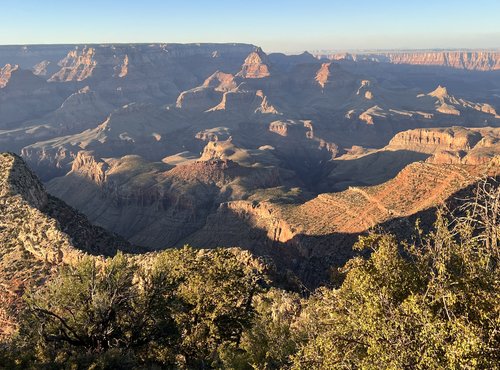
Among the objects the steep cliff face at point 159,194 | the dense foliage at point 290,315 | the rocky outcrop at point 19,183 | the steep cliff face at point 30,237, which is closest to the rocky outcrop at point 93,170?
the steep cliff face at point 159,194

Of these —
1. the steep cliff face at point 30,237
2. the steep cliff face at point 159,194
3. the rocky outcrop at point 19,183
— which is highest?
the rocky outcrop at point 19,183

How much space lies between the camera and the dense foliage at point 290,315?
1405cm

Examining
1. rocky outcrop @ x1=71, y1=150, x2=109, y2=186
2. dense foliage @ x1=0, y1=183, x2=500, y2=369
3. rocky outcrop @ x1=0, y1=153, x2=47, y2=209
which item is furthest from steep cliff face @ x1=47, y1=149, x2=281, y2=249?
dense foliage @ x1=0, y1=183, x2=500, y2=369

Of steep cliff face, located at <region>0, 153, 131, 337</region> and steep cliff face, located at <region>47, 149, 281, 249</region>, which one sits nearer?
steep cliff face, located at <region>0, 153, 131, 337</region>

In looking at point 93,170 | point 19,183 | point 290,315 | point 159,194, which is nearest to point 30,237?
point 19,183

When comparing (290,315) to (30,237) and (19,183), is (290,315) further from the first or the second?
(19,183)

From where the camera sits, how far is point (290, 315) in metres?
33.3

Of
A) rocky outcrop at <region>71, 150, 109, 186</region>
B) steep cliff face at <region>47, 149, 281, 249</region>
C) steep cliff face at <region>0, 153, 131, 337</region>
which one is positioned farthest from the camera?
rocky outcrop at <region>71, 150, 109, 186</region>

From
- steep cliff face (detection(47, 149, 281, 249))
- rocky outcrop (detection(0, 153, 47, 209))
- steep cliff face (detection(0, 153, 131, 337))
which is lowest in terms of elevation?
steep cliff face (detection(47, 149, 281, 249))

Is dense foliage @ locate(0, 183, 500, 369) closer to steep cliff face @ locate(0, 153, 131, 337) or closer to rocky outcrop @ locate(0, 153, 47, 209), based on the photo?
steep cliff face @ locate(0, 153, 131, 337)

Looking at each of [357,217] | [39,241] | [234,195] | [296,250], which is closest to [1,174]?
[39,241]

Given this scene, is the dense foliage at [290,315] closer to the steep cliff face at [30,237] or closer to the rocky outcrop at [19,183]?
the steep cliff face at [30,237]

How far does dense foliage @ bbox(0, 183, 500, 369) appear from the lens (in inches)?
553

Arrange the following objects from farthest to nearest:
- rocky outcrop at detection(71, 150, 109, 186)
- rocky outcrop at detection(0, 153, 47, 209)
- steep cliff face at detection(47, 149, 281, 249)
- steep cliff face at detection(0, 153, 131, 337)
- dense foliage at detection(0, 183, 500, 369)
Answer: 1. rocky outcrop at detection(71, 150, 109, 186)
2. steep cliff face at detection(47, 149, 281, 249)
3. rocky outcrop at detection(0, 153, 47, 209)
4. steep cliff face at detection(0, 153, 131, 337)
5. dense foliage at detection(0, 183, 500, 369)
